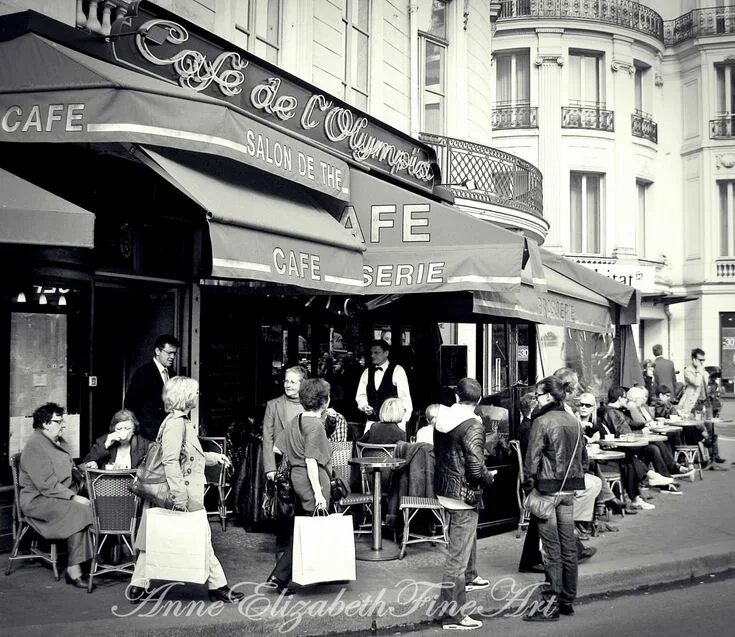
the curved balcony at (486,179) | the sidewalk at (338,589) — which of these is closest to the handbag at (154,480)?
the sidewalk at (338,589)

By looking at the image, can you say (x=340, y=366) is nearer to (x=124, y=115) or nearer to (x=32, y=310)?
(x=32, y=310)

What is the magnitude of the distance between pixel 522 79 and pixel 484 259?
20793mm

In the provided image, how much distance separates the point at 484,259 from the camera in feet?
26.8

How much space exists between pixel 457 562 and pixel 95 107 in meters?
4.18

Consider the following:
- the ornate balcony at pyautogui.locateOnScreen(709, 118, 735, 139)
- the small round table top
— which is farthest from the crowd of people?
the ornate balcony at pyautogui.locateOnScreen(709, 118, 735, 139)

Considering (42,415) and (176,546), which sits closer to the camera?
(176,546)

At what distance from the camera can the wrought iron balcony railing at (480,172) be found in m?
13.6

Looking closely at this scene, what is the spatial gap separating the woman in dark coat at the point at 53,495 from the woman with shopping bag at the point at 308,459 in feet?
5.00

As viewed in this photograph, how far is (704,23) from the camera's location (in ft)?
94.5

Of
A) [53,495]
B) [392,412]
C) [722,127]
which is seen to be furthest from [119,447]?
[722,127]

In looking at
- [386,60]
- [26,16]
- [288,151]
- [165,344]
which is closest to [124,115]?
[26,16]

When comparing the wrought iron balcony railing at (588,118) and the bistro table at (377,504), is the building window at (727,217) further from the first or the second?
the bistro table at (377,504)

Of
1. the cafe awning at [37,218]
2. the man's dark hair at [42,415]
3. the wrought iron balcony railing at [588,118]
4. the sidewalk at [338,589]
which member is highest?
the wrought iron balcony railing at [588,118]

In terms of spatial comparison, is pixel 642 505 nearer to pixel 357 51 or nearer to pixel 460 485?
pixel 460 485
